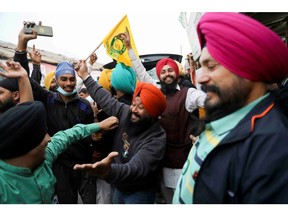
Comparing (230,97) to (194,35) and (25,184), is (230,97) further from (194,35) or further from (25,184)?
(194,35)

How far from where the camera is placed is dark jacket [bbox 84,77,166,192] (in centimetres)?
187

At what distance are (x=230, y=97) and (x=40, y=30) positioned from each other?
2275mm

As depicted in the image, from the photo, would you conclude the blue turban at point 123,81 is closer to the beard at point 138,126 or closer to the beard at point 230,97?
the beard at point 138,126

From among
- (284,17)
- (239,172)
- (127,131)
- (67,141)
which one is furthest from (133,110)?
(284,17)

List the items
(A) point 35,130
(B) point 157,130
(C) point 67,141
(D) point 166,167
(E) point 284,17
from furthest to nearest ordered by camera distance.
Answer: (E) point 284,17 → (D) point 166,167 → (B) point 157,130 → (C) point 67,141 → (A) point 35,130

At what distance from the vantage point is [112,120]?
240 centimetres

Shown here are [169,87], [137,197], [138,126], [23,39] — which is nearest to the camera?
[137,197]

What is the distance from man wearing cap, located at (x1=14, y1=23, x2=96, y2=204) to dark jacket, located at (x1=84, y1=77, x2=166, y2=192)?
0.32 metres

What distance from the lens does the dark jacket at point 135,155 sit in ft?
6.14

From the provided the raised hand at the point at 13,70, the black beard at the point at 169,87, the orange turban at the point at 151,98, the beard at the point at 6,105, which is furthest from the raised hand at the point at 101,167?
the black beard at the point at 169,87

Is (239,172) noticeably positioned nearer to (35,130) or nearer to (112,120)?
(35,130)

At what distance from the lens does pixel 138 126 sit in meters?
2.39

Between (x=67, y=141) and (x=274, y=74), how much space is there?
5.33ft

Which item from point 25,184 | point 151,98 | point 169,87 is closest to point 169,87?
point 169,87
